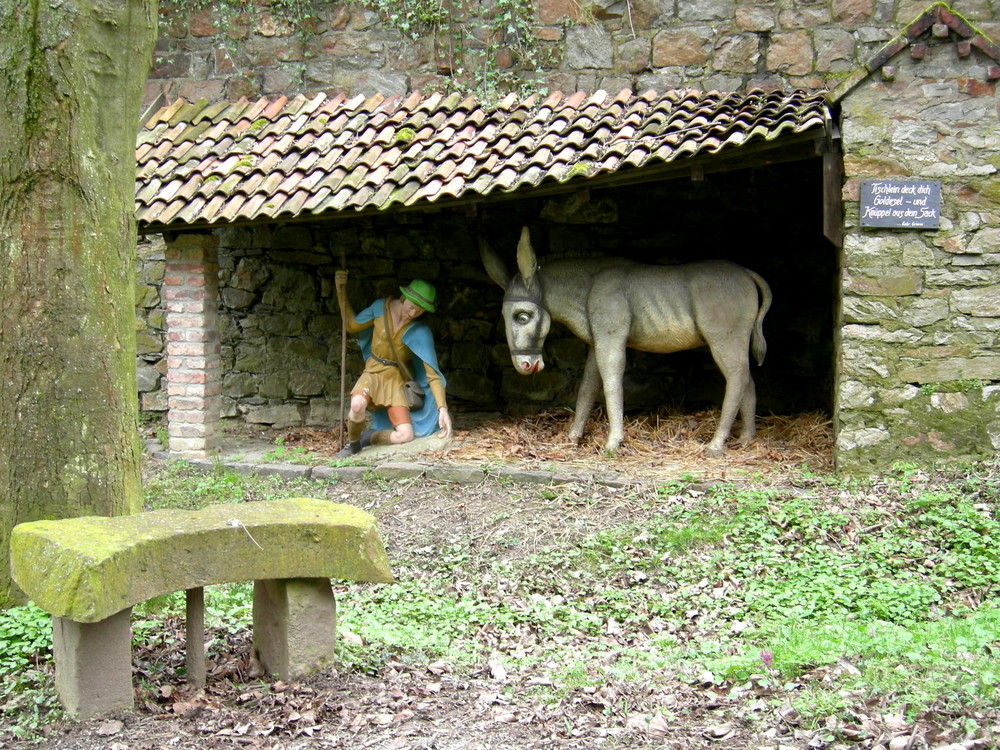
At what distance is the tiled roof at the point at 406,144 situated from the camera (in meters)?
6.93

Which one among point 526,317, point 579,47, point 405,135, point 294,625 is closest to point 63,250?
point 294,625

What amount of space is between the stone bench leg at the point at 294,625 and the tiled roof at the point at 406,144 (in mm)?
3639

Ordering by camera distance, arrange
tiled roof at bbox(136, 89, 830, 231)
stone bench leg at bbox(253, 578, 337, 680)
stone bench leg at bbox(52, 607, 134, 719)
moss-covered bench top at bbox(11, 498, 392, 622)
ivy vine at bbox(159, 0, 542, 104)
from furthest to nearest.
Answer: ivy vine at bbox(159, 0, 542, 104) → tiled roof at bbox(136, 89, 830, 231) → stone bench leg at bbox(253, 578, 337, 680) → stone bench leg at bbox(52, 607, 134, 719) → moss-covered bench top at bbox(11, 498, 392, 622)

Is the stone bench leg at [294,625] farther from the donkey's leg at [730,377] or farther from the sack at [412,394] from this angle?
the sack at [412,394]

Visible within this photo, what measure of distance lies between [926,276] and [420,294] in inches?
149

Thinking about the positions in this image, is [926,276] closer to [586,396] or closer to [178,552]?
[586,396]

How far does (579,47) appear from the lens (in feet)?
28.2

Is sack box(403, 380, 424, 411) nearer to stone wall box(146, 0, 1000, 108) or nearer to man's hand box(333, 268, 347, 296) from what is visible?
man's hand box(333, 268, 347, 296)

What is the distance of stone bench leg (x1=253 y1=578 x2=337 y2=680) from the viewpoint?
159 inches

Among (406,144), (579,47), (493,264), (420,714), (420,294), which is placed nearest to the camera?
(420,714)

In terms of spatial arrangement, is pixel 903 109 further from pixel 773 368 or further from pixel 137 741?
pixel 137 741

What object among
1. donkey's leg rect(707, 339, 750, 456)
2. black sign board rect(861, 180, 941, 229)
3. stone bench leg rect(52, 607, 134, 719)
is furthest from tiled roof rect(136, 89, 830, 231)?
stone bench leg rect(52, 607, 134, 719)

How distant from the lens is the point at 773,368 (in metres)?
9.11

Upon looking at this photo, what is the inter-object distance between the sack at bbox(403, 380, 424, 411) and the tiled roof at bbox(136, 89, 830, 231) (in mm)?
1844
